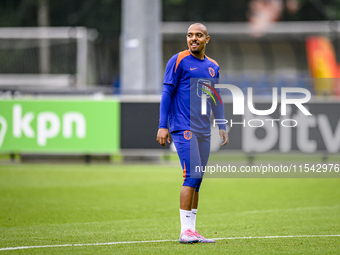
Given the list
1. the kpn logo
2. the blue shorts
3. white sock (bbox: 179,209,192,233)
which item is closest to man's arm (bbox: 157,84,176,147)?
the blue shorts

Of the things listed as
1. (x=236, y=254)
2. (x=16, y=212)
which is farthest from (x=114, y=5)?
(x=236, y=254)

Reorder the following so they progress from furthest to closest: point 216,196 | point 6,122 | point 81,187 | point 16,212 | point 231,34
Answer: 1. point 231,34
2. point 6,122
3. point 81,187
4. point 216,196
5. point 16,212

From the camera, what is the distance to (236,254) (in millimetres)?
5816

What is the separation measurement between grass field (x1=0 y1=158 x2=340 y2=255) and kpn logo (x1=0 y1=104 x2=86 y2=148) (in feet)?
3.45

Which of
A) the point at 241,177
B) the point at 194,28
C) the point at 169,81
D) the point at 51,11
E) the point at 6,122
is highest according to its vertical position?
the point at 51,11

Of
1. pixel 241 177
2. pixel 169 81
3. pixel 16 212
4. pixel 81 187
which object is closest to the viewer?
pixel 169 81

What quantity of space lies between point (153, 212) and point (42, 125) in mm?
7145

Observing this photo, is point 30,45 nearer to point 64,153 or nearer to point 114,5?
point 114,5

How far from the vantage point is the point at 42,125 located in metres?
15.3

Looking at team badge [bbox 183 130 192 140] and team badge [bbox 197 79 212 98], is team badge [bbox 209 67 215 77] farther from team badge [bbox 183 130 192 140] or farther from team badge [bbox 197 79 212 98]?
team badge [bbox 183 130 192 140]

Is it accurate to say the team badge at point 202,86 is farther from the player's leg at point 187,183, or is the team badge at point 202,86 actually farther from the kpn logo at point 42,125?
the kpn logo at point 42,125

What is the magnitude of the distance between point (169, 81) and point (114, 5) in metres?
37.2

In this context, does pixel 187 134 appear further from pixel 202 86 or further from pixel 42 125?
pixel 42 125

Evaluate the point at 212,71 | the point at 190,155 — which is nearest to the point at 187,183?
the point at 190,155
